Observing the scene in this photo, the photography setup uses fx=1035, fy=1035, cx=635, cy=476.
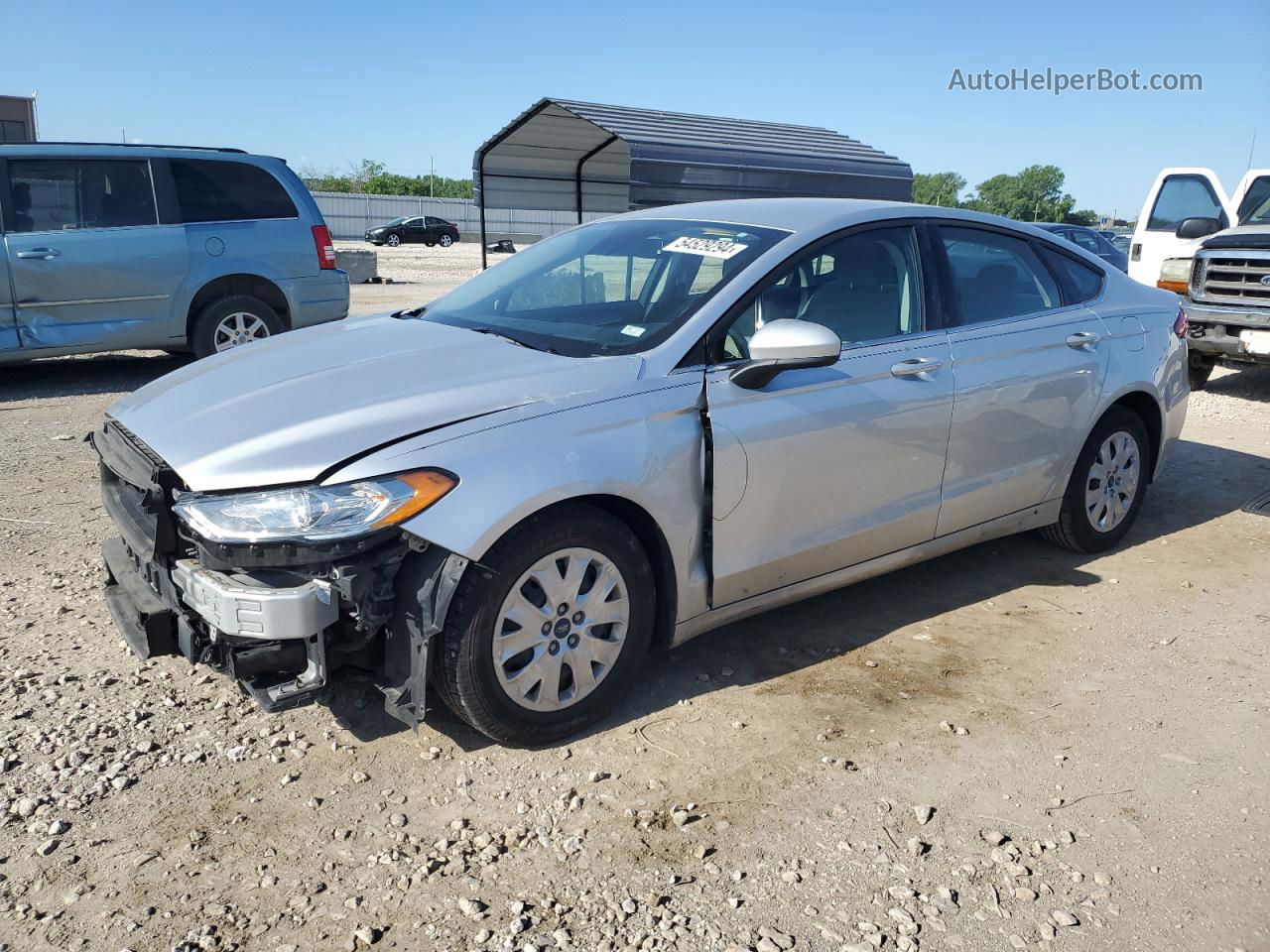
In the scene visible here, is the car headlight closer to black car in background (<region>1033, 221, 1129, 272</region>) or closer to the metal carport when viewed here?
the metal carport

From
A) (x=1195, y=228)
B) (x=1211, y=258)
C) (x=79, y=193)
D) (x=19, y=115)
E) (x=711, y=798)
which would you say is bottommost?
(x=711, y=798)

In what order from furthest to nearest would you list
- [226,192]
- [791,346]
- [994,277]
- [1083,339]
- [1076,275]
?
[226,192] < [1076,275] < [1083,339] < [994,277] < [791,346]

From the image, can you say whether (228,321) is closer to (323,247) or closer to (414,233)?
(323,247)

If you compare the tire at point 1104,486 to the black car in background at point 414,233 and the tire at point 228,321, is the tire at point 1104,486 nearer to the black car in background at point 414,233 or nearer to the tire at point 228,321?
the tire at point 228,321

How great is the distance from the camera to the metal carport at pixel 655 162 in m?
10.8

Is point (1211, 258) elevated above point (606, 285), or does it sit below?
above

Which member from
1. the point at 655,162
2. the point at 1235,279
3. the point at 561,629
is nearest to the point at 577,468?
the point at 561,629

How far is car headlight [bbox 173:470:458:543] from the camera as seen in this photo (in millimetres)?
2855

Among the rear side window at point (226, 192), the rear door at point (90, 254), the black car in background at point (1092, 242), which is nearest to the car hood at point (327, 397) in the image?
the rear door at point (90, 254)

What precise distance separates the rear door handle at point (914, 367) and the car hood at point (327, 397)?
120 centimetres

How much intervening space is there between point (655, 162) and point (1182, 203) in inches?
237

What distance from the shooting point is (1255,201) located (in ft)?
35.0

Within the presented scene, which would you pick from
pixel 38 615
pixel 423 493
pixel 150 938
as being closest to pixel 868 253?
pixel 423 493

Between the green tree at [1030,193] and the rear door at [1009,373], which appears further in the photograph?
the green tree at [1030,193]
